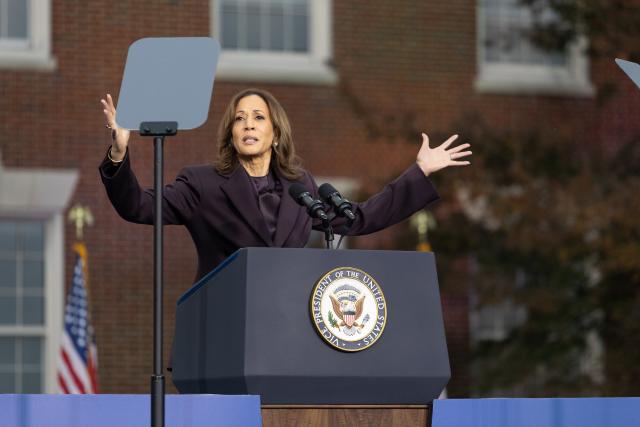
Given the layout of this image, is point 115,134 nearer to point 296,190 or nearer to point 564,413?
point 296,190

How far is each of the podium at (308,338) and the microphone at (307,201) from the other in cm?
32

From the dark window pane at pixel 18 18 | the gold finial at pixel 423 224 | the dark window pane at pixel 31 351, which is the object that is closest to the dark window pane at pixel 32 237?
the dark window pane at pixel 31 351

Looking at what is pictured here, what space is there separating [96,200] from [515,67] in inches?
177

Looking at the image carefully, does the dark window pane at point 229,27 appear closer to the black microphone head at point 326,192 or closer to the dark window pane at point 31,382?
the dark window pane at point 31,382

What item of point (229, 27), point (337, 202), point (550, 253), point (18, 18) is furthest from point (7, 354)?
point (337, 202)

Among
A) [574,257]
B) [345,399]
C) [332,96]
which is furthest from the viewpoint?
[332,96]

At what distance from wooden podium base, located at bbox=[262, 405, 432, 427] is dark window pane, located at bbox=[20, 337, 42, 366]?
10.2 m

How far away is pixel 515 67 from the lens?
51.5 feet

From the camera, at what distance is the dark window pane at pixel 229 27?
1496cm

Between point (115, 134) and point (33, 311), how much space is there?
32.0ft

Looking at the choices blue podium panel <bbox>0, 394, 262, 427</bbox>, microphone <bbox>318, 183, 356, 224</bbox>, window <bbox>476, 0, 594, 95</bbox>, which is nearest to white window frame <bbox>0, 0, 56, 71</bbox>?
window <bbox>476, 0, 594, 95</bbox>

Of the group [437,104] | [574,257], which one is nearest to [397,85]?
[437,104]

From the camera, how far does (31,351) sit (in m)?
14.1

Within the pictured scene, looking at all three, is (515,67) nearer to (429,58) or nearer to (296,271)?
(429,58)
